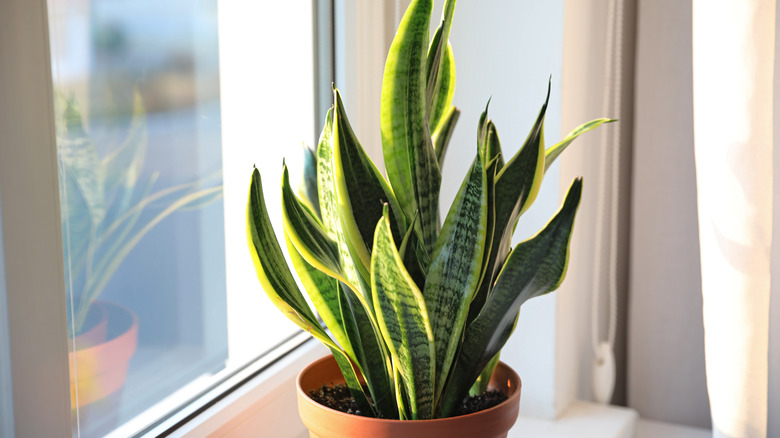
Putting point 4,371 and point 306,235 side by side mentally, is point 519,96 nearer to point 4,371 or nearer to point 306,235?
point 306,235

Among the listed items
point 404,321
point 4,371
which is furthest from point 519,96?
point 4,371

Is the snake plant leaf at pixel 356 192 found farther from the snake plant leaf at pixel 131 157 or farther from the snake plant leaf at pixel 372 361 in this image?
the snake plant leaf at pixel 131 157

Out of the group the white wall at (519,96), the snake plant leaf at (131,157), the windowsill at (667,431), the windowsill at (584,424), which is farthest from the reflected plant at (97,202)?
the windowsill at (667,431)

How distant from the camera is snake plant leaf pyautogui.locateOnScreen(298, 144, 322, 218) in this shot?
0.63 m

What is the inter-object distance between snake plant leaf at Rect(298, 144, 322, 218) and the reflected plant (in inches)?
6.5

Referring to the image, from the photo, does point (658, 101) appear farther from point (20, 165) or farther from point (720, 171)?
point (20, 165)

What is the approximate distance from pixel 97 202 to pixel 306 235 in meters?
0.23

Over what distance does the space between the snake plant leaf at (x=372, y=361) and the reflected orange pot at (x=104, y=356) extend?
241 millimetres

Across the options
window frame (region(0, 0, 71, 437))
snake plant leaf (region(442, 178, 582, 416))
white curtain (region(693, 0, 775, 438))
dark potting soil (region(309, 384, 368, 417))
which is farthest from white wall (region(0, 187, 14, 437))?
white curtain (region(693, 0, 775, 438))

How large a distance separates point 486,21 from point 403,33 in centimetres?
49

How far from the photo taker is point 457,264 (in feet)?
1.55

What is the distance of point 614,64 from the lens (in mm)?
1049

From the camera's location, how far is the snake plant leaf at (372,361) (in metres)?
0.56

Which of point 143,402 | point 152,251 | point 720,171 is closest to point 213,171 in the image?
point 152,251
